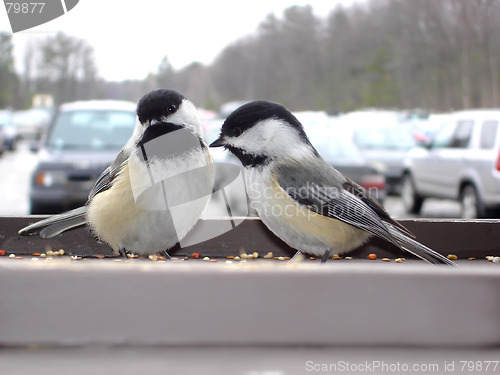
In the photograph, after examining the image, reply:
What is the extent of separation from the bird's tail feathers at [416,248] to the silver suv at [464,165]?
14.5 ft

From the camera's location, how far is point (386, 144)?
8.39m

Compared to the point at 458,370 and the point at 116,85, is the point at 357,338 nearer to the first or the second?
the point at 458,370

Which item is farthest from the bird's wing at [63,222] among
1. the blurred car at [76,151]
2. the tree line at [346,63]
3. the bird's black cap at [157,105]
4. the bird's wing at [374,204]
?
the tree line at [346,63]

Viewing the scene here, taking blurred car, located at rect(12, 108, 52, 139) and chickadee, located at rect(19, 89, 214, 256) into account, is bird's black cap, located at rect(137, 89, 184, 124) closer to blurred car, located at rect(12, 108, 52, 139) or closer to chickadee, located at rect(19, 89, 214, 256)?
chickadee, located at rect(19, 89, 214, 256)

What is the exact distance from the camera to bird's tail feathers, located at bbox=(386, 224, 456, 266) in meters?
1.19

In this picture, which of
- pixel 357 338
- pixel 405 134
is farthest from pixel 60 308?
pixel 405 134

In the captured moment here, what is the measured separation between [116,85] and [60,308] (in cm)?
162

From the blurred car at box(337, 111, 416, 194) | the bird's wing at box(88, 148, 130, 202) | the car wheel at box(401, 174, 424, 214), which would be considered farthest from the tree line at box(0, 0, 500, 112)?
the bird's wing at box(88, 148, 130, 202)

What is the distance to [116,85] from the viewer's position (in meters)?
2.21

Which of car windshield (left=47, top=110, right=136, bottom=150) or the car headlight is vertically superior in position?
car windshield (left=47, top=110, right=136, bottom=150)

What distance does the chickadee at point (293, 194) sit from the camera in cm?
127

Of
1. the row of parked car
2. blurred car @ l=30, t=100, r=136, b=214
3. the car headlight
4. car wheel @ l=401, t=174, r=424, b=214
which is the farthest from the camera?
car wheel @ l=401, t=174, r=424, b=214

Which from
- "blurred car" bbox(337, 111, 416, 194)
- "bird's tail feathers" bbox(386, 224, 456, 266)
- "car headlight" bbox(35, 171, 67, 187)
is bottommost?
"blurred car" bbox(337, 111, 416, 194)

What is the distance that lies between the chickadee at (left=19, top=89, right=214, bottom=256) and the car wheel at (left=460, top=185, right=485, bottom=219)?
478 centimetres
